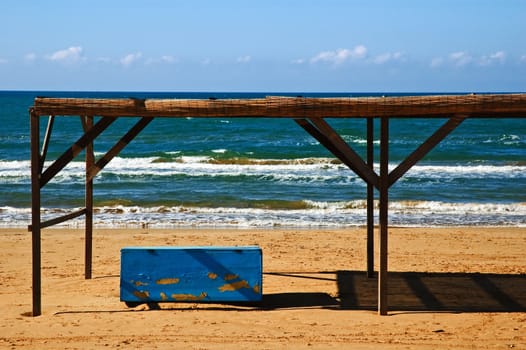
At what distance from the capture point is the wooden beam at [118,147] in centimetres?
990

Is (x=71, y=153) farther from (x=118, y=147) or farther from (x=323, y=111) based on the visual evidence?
(x=323, y=111)

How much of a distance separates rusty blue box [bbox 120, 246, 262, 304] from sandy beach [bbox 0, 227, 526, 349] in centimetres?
16

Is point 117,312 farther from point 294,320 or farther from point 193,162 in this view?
point 193,162

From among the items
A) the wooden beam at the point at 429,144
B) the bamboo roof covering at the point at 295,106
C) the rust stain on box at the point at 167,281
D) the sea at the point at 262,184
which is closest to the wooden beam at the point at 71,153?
the bamboo roof covering at the point at 295,106

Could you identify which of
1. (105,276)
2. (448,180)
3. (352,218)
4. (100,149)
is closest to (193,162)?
(100,149)

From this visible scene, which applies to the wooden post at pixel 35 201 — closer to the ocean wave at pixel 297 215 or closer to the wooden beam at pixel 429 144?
the wooden beam at pixel 429 144

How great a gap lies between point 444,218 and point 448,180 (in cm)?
790

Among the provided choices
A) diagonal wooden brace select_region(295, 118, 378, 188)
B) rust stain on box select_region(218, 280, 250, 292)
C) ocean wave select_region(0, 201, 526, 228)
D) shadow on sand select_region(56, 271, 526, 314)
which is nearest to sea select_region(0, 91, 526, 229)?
ocean wave select_region(0, 201, 526, 228)

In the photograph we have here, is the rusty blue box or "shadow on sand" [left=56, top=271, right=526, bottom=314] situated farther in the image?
"shadow on sand" [left=56, top=271, right=526, bottom=314]

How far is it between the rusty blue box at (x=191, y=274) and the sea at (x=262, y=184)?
7.56 metres

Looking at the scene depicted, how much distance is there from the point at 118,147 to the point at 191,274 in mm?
2071

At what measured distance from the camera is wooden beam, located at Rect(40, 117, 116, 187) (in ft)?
30.0

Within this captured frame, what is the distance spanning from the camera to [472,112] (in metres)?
8.63

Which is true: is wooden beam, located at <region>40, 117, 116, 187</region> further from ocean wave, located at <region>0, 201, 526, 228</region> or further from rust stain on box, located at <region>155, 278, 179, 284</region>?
ocean wave, located at <region>0, 201, 526, 228</region>
